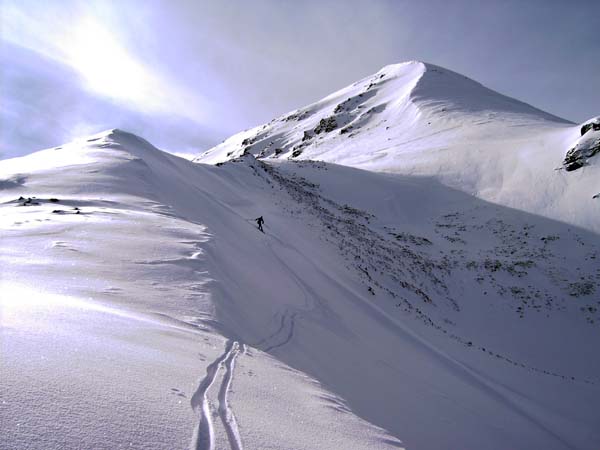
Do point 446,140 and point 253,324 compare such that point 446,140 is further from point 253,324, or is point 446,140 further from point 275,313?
point 253,324

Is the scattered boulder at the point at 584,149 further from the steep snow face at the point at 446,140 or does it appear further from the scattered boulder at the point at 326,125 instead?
the scattered boulder at the point at 326,125

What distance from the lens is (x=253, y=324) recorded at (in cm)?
664

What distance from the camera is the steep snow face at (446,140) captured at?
29938mm

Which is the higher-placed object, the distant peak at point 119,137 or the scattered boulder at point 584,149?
the scattered boulder at point 584,149

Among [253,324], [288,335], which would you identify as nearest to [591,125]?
[288,335]

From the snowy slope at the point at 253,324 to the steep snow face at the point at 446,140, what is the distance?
859 cm

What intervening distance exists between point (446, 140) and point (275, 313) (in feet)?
144

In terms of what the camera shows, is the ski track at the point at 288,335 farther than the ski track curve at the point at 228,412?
Yes

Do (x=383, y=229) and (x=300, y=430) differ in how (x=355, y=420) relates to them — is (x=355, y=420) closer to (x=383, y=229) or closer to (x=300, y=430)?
(x=300, y=430)

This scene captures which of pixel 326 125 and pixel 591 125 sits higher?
pixel 326 125

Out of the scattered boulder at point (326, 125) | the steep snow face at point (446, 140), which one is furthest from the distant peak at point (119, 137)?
the scattered boulder at point (326, 125)

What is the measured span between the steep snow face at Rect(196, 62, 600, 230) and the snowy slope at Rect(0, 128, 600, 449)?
859 centimetres

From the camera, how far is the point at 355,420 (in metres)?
4.40

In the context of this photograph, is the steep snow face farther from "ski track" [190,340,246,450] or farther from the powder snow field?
"ski track" [190,340,246,450]
